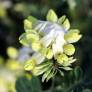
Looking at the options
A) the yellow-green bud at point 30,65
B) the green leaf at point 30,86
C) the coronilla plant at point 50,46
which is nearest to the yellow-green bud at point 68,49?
the coronilla plant at point 50,46

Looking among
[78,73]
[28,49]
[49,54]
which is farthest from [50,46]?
[28,49]

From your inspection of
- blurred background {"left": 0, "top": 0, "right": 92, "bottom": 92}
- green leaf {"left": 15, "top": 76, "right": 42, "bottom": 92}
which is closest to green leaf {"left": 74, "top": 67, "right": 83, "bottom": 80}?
blurred background {"left": 0, "top": 0, "right": 92, "bottom": 92}

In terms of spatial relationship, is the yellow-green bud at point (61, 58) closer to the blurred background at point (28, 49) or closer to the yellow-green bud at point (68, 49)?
the yellow-green bud at point (68, 49)

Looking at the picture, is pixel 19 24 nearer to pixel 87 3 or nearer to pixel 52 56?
pixel 87 3

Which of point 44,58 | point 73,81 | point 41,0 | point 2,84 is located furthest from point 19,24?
point 44,58

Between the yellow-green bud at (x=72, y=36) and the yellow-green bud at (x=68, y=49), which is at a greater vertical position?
the yellow-green bud at (x=72, y=36)

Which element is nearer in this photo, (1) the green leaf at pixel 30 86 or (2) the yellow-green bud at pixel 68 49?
(2) the yellow-green bud at pixel 68 49

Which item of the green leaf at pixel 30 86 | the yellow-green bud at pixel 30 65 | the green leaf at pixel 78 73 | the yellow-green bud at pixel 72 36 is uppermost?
the yellow-green bud at pixel 72 36
